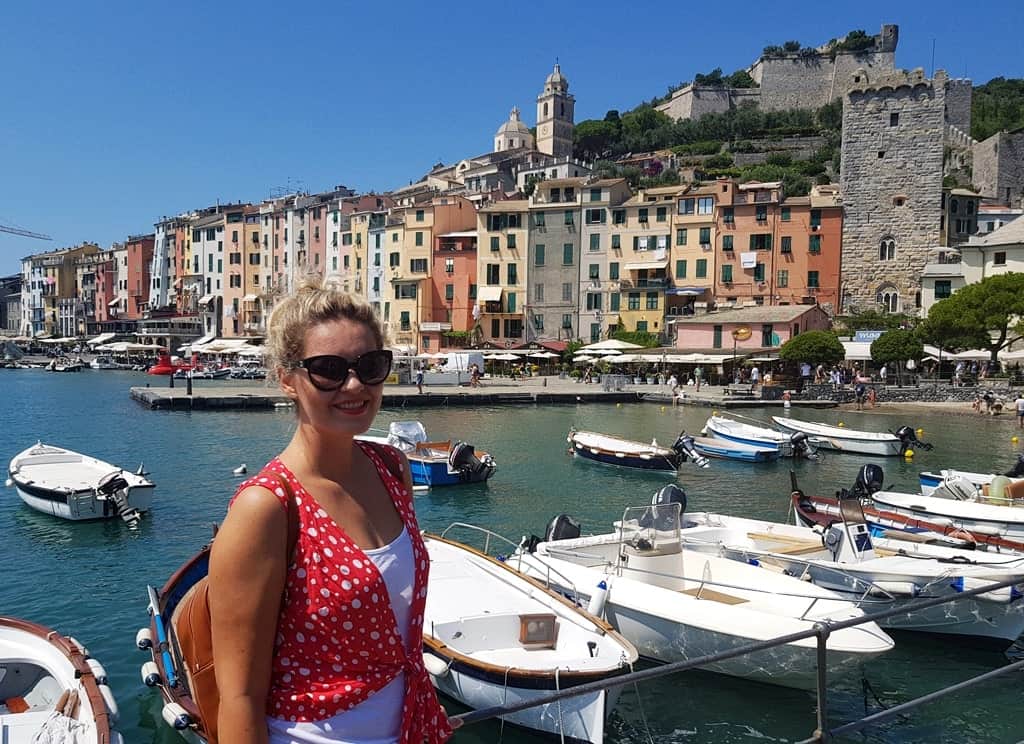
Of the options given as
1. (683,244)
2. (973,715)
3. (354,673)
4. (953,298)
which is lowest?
(973,715)

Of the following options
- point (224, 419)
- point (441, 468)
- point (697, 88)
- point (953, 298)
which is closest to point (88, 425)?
point (224, 419)

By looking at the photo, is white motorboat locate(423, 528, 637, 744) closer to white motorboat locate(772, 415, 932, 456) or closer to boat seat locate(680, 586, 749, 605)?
boat seat locate(680, 586, 749, 605)

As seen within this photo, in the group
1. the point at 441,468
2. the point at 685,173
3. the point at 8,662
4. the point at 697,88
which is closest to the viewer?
the point at 8,662

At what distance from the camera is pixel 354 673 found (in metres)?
2.32

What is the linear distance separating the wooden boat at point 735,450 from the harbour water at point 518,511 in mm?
699

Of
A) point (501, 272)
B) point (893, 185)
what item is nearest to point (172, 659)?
point (501, 272)

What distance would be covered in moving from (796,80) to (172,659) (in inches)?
4958

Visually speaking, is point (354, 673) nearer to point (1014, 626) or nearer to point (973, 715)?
point (973, 715)

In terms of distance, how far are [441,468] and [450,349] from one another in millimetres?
44236

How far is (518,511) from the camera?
21.4m

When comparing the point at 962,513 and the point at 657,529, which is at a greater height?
the point at 657,529

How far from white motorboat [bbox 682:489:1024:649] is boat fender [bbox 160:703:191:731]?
871 centimetres

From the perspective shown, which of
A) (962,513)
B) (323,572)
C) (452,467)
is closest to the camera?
(323,572)

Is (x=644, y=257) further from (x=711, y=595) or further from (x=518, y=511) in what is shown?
(x=711, y=595)
